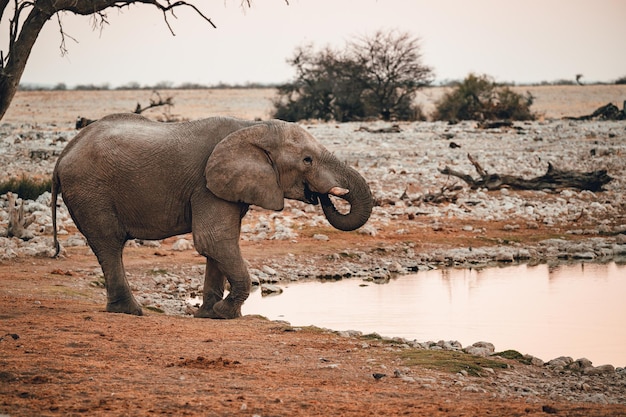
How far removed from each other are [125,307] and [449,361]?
12.9ft

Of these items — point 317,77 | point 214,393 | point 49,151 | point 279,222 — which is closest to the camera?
point 214,393

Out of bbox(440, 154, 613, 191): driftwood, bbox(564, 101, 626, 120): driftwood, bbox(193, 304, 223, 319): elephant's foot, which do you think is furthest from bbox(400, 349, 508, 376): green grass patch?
bbox(564, 101, 626, 120): driftwood

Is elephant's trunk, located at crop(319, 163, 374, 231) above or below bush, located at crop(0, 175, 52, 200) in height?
above

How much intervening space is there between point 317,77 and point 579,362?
1662 inches

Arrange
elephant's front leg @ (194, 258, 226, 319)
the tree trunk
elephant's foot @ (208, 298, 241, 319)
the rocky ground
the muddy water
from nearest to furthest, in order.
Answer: the rocky ground < elephant's foot @ (208, 298, 241, 319) < the muddy water < elephant's front leg @ (194, 258, 226, 319) < the tree trunk

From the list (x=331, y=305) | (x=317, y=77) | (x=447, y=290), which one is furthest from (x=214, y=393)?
(x=317, y=77)

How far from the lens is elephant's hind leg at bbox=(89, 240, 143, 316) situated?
1076 centimetres

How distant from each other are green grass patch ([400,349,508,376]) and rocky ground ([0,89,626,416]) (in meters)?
0.02

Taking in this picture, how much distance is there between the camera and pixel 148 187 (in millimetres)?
10805

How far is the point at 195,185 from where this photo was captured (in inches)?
426

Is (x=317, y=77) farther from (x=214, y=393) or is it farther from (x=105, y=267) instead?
(x=214, y=393)

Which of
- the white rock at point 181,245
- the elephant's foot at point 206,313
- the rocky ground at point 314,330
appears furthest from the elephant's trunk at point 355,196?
the white rock at point 181,245

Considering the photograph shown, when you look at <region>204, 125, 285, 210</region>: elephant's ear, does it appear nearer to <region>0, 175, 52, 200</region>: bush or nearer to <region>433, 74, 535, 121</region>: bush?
<region>0, 175, 52, 200</region>: bush

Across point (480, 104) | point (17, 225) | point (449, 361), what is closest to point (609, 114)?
point (480, 104)
